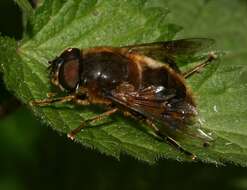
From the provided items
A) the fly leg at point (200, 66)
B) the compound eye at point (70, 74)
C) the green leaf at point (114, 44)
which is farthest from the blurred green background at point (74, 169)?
the compound eye at point (70, 74)

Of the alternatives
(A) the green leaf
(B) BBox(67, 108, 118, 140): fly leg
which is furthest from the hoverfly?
(A) the green leaf

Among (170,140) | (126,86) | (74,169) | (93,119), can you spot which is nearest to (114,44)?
(126,86)

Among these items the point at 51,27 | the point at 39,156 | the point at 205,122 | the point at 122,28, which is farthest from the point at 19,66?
the point at 39,156

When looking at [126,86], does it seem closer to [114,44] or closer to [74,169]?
[114,44]

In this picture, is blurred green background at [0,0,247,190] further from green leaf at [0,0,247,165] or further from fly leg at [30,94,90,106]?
fly leg at [30,94,90,106]

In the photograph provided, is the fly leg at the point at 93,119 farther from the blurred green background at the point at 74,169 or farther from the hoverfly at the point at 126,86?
the blurred green background at the point at 74,169
